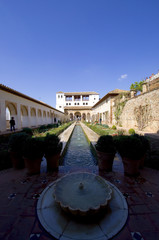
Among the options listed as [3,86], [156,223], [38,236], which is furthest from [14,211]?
[3,86]

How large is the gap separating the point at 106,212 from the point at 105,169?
5.18 ft

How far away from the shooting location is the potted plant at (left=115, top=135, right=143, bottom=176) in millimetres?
2715

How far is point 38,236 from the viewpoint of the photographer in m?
1.39

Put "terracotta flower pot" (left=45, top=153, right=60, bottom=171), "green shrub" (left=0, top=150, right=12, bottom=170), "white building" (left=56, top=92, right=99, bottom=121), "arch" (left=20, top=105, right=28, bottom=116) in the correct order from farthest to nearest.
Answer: "white building" (left=56, top=92, right=99, bottom=121), "arch" (left=20, top=105, right=28, bottom=116), "green shrub" (left=0, top=150, right=12, bottom=170), "terracotta flower pot" (left=45, top=153, right=60, bottom=171)

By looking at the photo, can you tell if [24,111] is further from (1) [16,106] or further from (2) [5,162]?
(2) [5,162]

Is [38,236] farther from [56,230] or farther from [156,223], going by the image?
[156,223]

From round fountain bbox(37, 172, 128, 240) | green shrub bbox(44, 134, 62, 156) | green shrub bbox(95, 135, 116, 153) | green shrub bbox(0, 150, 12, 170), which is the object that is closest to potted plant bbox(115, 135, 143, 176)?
green shrub bbox(95, 135, 116, 153)

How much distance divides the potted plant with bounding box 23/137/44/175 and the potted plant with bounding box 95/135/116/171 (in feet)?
5.85

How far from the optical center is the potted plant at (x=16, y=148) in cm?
318

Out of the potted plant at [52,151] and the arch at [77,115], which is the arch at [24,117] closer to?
the potted plant at [52,151]

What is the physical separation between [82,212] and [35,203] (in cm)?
107

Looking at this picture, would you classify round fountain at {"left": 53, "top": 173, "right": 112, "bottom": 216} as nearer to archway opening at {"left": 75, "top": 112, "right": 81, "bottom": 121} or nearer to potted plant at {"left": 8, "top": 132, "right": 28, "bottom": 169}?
potted plant at {"left": 8, "top": 132, "right": 28, "bottom": 169}

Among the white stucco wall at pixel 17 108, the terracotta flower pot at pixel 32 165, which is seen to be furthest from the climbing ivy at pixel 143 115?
the white stucco wall at pixel 17 108

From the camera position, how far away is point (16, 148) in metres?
3.21
